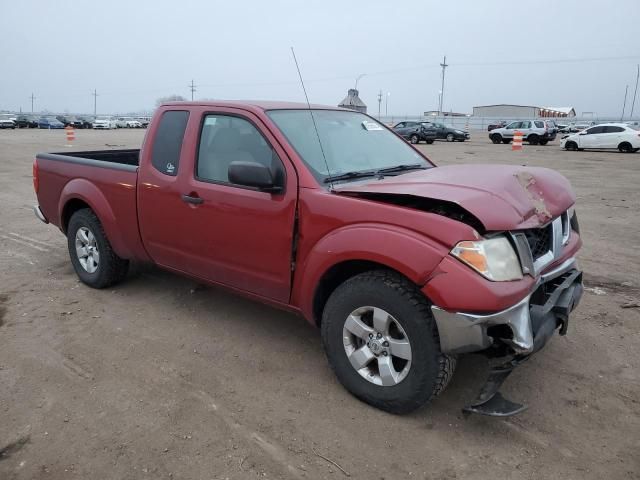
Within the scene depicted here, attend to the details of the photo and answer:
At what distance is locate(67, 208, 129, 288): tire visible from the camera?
4852mm

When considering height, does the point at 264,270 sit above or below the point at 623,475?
above

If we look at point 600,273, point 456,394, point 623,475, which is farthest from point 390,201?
point 600,273

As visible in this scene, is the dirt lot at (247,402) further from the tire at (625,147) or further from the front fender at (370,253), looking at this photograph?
the tire at (625,147)

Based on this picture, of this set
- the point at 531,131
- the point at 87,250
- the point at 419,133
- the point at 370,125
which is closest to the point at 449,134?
the point at 419,133

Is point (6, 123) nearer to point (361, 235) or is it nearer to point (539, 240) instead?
point (361, 235)

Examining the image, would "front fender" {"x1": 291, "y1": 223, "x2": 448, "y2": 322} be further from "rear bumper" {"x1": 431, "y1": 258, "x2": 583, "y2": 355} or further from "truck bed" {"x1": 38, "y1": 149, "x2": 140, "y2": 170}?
"truck bed" {"x1": 38, "y1": 149, "x2": 140, "y2": 170}

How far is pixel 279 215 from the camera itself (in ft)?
11.0

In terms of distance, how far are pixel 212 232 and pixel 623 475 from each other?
2847 millimetres

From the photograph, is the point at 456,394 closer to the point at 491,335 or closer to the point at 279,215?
the point at 491,335

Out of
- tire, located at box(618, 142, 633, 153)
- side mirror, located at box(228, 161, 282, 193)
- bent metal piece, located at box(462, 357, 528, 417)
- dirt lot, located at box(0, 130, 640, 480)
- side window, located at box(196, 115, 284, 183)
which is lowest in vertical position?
dirt lot, located at box(0, 130, 640, 480)

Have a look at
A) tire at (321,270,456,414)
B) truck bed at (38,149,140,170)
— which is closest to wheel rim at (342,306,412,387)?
tire at (321,270,456,414)

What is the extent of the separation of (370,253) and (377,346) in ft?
1.80

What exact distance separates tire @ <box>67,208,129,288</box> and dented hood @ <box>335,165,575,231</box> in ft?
8.68

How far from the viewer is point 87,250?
5.09m
